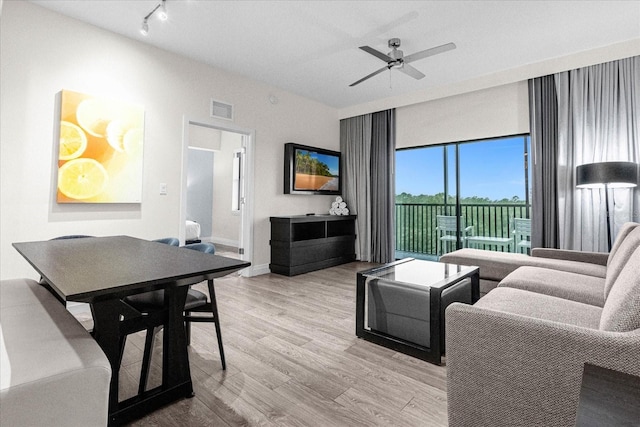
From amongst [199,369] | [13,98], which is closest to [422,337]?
[199,369]

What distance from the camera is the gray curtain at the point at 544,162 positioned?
3732 millimetres

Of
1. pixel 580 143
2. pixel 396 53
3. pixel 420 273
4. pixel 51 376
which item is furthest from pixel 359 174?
pixel 51 376

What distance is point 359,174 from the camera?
559 cm

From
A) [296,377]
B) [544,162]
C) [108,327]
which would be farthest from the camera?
[544,162]

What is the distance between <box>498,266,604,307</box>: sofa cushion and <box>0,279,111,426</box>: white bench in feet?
7.57

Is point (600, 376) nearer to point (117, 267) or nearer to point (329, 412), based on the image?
point (329, 412)

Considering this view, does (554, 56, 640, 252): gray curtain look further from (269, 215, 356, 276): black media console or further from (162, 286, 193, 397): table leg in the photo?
(162, 286, 193, 397): table leg

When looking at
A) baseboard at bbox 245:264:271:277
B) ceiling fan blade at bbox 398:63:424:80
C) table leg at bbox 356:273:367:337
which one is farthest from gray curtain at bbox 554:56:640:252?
baseboard at bbox 245:264:271:277

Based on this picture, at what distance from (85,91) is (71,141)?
52 centimetres

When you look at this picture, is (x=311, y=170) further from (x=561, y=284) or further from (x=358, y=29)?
(x=561, y=284)

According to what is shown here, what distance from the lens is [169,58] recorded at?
139 inches

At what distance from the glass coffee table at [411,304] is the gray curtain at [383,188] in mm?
2632

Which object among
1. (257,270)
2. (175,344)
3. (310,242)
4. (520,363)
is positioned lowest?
(257,270)

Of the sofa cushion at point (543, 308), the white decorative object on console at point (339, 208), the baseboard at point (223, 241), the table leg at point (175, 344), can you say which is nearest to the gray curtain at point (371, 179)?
the white decorative object on console at point (339, 208)
